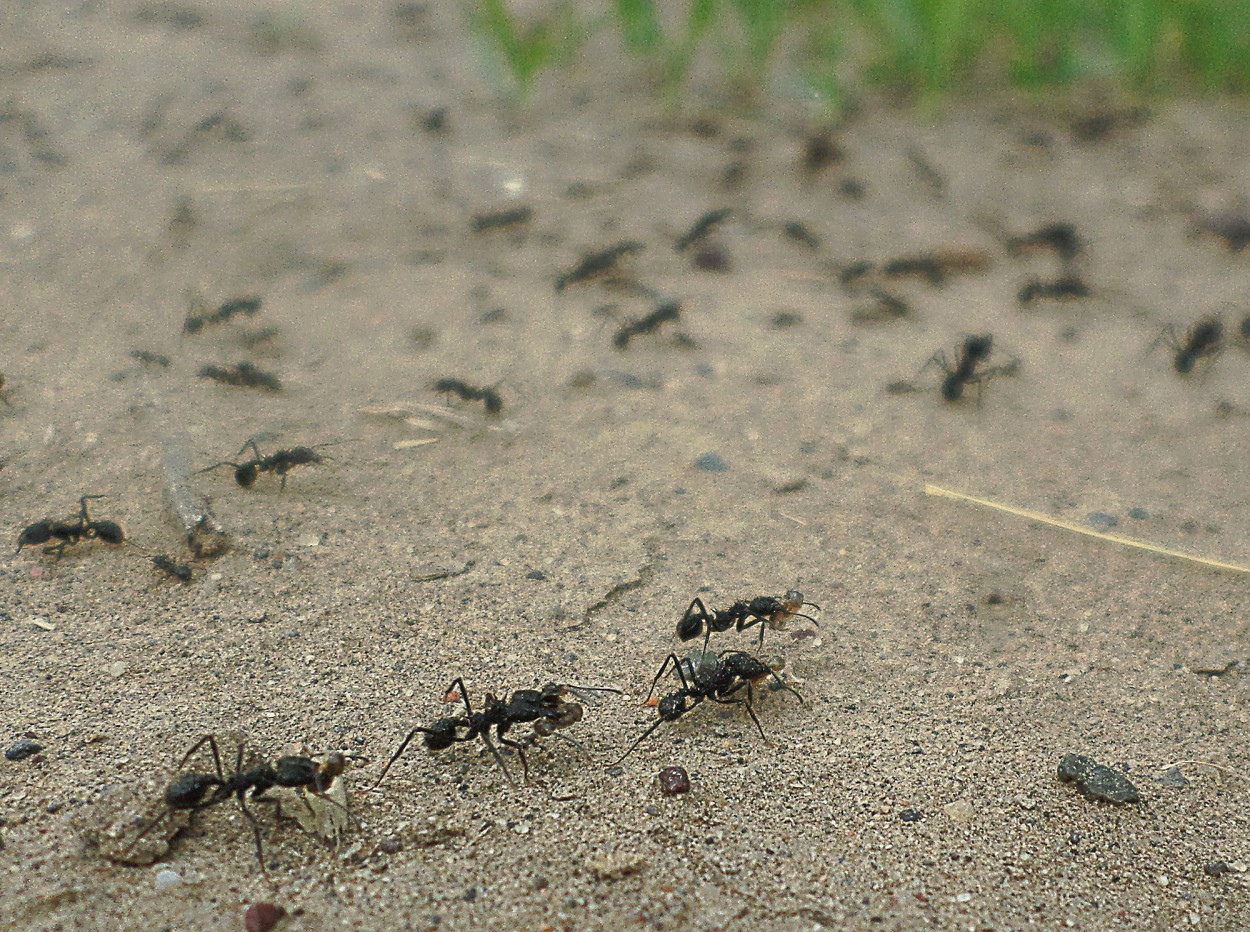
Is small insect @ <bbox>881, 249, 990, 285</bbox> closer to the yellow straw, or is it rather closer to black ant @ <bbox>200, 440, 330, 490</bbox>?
the yellow straw

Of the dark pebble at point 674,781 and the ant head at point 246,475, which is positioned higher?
the ant head at point 246,475

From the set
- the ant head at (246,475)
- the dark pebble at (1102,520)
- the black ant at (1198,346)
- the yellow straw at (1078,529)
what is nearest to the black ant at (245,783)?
the ant head at (246,475)

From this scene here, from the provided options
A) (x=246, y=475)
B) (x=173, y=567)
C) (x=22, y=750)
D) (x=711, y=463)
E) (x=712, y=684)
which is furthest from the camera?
(x=711, y=463)

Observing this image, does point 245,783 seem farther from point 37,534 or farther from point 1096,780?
point 1096,780

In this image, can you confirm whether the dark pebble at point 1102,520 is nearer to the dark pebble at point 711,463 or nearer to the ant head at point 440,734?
the dark pebble at point 711,463

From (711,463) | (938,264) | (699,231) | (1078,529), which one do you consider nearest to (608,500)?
(711,463)

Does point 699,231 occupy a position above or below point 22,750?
above

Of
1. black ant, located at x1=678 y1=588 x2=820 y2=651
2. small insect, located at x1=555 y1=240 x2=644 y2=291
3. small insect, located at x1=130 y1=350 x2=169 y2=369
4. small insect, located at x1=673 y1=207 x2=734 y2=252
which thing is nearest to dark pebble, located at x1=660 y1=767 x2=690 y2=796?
black ant, located at x1=678 y1=588 x2=820 y2=651
